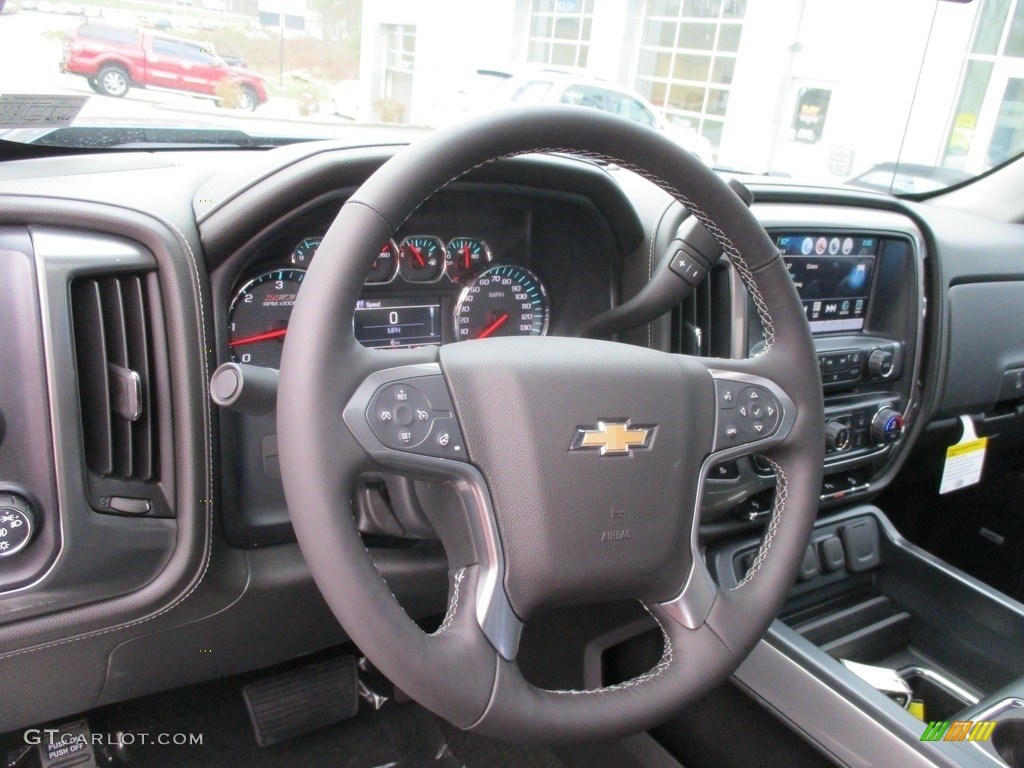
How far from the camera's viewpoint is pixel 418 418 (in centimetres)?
89

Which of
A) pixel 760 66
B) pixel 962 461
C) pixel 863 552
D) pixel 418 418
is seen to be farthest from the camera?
pixel 760 66

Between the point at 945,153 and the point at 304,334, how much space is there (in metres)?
3.39

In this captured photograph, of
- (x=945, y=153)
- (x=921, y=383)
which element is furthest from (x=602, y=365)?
(x=945, y=153)

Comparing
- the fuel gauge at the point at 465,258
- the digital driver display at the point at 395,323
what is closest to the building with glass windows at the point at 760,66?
the fuel gauge at the point at 465,258

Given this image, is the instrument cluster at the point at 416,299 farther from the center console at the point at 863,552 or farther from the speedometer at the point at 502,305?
the center console at the point at 863,552

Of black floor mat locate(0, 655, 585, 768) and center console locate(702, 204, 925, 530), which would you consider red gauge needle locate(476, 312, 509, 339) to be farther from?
black floor mat locate(0, 655, 585, 768)

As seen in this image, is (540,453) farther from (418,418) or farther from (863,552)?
(863,552)

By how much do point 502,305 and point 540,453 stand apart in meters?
0.62

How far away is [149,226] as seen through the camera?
3.49 feet

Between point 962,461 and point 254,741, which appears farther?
point 962,461

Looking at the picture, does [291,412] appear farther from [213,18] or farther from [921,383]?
[921,383]

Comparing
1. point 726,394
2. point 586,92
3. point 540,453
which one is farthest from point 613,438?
point 586,92

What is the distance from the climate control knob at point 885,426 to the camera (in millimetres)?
1796

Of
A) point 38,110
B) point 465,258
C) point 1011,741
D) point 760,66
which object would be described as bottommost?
point 1011,741
